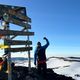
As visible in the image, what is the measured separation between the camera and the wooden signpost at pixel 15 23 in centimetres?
1377

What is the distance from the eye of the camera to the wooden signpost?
45.2ft

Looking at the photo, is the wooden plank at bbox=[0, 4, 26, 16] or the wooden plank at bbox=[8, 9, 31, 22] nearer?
the wooden plank at bbox=[0, 4, 26, 16]

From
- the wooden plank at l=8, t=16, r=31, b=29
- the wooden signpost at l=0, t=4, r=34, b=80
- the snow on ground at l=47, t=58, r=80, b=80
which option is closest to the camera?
the wooden signpost at l=0, t=4, r=34, b=80

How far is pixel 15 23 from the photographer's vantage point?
573 inches

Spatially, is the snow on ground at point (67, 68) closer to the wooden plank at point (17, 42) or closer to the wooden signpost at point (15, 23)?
the wooden plank at point (17, 42)

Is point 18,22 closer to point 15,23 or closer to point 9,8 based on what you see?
point 15,23

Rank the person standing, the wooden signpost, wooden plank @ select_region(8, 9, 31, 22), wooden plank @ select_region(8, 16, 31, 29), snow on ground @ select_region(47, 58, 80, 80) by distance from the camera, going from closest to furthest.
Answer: the wooden signpost, wooden plank @ select_region(8, 16, 31, 29), wooden plank @ select_region(8, 9, 31, 22), the person standing, snow on ground @ select_region(47, 58, 80, 80)

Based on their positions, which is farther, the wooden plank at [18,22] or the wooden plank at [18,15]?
the wooden plank at [18,15]

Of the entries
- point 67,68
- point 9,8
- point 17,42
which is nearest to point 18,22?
point 9,8

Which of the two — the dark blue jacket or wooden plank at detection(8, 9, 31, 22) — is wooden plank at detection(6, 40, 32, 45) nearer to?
the dark blue jacket

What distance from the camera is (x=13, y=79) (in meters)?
15.0

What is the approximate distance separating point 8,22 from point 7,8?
102cm

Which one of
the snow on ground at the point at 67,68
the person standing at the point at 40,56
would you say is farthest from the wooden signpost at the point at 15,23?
the snow on ground at the point at 67,68

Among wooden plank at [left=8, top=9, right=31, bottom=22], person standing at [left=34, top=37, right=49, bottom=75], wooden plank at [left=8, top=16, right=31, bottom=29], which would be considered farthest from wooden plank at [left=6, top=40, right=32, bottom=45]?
wooden plank at [left=8, top=9, right=31, bottom=22]
